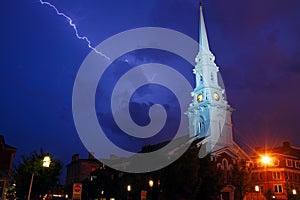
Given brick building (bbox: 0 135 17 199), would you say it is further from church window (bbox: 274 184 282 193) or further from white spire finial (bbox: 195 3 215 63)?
church window (bbox: 274 184 282 193)

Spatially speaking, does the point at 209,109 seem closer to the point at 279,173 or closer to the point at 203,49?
the point at 203,49

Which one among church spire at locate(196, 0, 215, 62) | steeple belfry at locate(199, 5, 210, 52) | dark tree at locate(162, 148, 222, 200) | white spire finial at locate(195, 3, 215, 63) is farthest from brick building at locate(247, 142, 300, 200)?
dark tree at locate(162, 148, 222, 200)

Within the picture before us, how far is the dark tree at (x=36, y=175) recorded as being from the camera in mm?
35500

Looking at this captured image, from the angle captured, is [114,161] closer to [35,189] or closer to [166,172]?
[35,189]

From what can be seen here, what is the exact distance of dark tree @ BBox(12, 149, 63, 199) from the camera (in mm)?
35500

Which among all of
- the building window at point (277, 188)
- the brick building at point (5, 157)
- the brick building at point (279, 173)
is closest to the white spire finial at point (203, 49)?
Answer: the brick building at point (279, 173)

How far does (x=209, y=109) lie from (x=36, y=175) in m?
37.2

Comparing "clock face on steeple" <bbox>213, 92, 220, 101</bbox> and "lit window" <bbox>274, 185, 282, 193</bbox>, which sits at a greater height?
"clock face on steeple" <bbox>213, 92, 220, 101</bbox>

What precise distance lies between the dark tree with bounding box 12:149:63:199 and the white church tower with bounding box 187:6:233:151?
27.9m

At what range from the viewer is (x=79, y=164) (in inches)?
3556

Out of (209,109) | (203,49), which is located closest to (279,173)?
(209,109)

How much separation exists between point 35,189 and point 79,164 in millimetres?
55165

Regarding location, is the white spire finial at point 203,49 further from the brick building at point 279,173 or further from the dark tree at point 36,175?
the dark tree at point 36,175

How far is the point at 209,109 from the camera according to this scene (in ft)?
202
